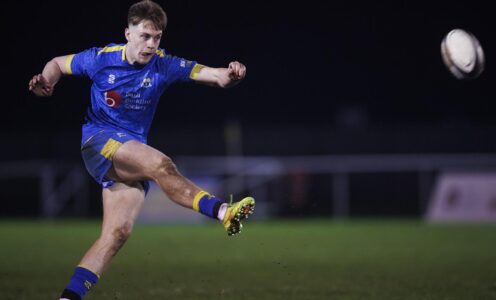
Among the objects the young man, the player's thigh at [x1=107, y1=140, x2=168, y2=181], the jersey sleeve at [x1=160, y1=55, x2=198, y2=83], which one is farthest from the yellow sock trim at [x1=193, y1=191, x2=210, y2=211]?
the jersey sleeve at [x1=160, y1=55, x2=198, y2=83]

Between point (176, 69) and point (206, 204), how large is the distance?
4.68 feet

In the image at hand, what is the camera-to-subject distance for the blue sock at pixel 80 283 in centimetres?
655

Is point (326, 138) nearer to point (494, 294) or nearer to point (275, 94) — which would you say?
point (275, 94)

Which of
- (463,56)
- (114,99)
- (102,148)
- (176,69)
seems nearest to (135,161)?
(102,148)

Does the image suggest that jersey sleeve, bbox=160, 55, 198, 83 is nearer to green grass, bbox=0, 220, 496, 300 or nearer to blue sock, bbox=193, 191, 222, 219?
blue sock, bbox=193, 191, 222, 219

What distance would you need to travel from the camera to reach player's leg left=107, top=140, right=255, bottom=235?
6012mm

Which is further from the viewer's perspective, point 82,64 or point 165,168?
point 82,64

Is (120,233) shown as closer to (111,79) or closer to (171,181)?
(171,181)

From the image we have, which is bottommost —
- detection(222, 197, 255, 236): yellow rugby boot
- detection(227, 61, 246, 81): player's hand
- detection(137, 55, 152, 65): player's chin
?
detection(222, 197, 255, 236): yellow rugby boot

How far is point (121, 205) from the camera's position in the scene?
6.87 meters

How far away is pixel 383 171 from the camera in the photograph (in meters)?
24.1

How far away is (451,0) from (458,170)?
15.6 meters

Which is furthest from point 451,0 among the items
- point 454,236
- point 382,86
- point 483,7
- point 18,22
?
point 454,236

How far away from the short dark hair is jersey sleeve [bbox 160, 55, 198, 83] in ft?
1.29
